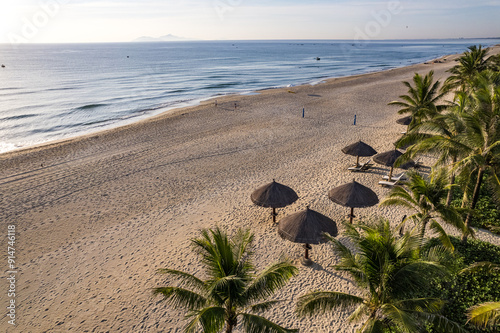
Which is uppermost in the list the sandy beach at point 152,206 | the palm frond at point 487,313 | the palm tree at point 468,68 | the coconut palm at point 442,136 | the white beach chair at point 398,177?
the palm tree at point 468,68

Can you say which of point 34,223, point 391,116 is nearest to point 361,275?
point 34,223

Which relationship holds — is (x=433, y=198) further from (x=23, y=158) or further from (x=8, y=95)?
(x=8, y=95)

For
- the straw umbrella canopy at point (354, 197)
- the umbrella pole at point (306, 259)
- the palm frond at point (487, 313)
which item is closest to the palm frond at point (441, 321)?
the palm frond at point (487, 313)

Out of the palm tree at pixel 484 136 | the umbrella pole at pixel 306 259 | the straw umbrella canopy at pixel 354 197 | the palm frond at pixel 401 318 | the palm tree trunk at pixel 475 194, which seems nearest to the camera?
the palm frond at pixel 401 318

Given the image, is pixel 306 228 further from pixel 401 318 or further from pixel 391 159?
pixel 391 159

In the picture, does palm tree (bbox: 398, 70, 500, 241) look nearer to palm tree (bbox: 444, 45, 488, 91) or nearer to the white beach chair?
the white beach chair

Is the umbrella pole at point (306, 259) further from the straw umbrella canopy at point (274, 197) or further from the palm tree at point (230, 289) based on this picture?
the palm tree at point (230, 289)

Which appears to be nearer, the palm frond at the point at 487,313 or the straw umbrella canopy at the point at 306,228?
the palm frond at the point at 487,313
